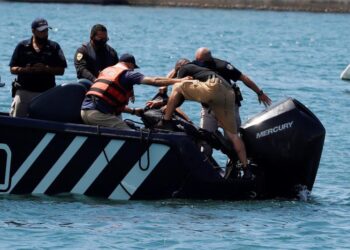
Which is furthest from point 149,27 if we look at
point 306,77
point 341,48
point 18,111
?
point 18,111

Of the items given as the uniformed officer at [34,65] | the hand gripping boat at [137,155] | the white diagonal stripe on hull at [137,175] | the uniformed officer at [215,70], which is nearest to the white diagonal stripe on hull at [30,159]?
the hand gripping boat at [137,155]

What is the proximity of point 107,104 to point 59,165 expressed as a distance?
699 mm

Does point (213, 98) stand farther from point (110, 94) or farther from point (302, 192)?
point (302, 192)

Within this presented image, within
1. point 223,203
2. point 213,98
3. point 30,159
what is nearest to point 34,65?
point 30,159

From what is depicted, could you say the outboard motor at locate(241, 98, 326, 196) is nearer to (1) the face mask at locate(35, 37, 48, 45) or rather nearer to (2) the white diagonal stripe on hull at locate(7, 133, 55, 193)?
(2) the white diagonal stripe on hull at locate(7, 133, 55, 193)

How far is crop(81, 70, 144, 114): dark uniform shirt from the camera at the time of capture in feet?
37.9

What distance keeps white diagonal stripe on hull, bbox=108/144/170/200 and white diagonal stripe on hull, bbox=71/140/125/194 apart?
0.23 m

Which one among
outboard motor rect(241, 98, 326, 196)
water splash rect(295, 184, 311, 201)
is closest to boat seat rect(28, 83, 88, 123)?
outboard motor rect(241, 98, 326, 196)

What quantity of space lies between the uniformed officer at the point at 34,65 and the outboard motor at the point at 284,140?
6.07 feet

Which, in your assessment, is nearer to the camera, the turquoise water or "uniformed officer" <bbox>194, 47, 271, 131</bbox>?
the turquoise water

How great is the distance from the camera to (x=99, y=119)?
1173 cm

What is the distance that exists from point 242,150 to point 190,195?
0.63m

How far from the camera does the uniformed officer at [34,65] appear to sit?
11.9 metres

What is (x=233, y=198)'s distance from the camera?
12031mm
